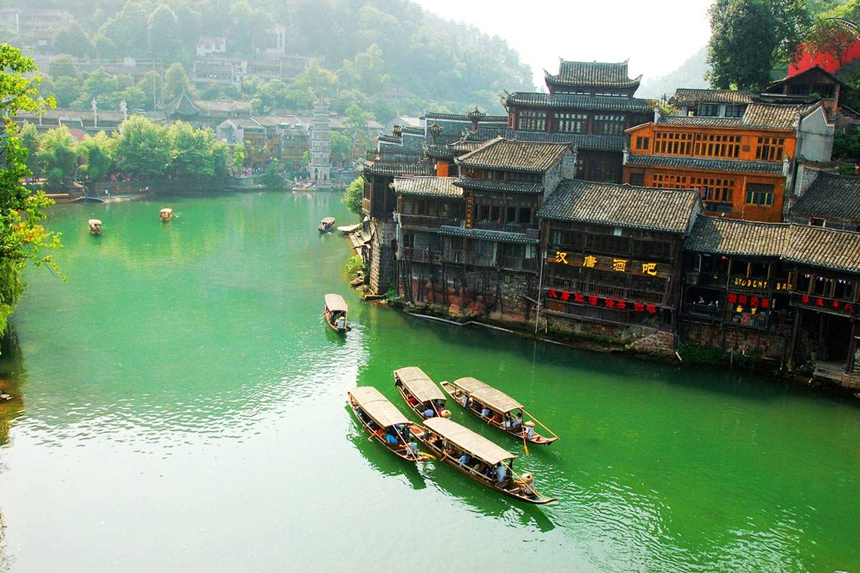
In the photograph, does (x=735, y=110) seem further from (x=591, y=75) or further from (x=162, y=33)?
(x=162, y=33)

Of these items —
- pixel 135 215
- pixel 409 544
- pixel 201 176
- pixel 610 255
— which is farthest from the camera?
pixel 201 176

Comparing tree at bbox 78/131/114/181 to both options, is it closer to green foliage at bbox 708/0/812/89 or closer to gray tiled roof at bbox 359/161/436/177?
gray tiled roof at bbox 359/161/436/177

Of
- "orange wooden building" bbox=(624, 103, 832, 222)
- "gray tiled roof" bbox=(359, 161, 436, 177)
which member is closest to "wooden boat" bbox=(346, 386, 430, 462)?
"gray tiled roof" bbox=(359, 161, 436, 177)

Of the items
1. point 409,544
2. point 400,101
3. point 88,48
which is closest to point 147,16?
point 88,48

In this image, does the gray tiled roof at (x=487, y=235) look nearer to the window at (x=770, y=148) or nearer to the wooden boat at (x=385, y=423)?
the wooden boat at (x=385, y=423)

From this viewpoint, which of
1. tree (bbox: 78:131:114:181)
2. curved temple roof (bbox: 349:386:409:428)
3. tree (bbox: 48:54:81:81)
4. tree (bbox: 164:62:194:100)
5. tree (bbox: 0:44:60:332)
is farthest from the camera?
tree (bbox: 164:62:194:100)

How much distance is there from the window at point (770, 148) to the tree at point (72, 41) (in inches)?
5384

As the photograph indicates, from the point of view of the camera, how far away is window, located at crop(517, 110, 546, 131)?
49312mm

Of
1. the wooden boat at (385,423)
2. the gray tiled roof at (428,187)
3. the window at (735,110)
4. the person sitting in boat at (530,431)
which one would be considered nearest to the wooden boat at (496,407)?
the person sitting in boat at (530,431)

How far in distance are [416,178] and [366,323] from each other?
8.13 meters

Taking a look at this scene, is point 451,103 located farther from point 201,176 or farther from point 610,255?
point 610,255

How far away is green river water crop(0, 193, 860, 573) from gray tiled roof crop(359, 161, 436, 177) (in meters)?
8.46

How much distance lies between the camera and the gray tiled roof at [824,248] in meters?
29.9

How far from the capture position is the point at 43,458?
80.4 feet
